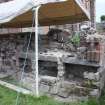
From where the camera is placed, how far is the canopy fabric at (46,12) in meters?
6.51

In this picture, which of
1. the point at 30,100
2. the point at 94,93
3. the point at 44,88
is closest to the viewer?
the point at 30,100

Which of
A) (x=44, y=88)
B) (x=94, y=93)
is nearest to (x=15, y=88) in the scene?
(x=44, y=88)

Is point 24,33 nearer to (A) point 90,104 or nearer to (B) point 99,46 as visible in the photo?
(B) point 99,46

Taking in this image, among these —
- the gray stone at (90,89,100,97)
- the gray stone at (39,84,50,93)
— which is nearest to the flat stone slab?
the gray stone at (39,84,50,93)

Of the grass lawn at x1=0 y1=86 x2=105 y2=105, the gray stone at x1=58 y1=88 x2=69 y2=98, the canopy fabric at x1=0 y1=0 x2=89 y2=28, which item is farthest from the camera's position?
the gray stone at x1=58 y1=88 x2=69 y2=98

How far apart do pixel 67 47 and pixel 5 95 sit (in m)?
2.89

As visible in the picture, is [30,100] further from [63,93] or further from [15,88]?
[15,88]

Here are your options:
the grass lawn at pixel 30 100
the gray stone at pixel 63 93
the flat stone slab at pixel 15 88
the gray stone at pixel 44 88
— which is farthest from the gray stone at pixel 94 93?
the flat stone slab at pixel 15 88

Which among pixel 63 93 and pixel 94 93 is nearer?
pixel 94 93

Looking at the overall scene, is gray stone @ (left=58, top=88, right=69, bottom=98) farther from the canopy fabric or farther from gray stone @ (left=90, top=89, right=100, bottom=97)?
the canopy fabric

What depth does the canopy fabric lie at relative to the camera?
256 inches

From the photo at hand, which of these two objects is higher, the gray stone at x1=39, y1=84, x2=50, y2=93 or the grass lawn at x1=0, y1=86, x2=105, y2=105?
the gray stone at x1=39, y1=84, x2=50, y2=93

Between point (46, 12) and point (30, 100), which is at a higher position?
point (46, 12)

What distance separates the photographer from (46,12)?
28.1 feet
